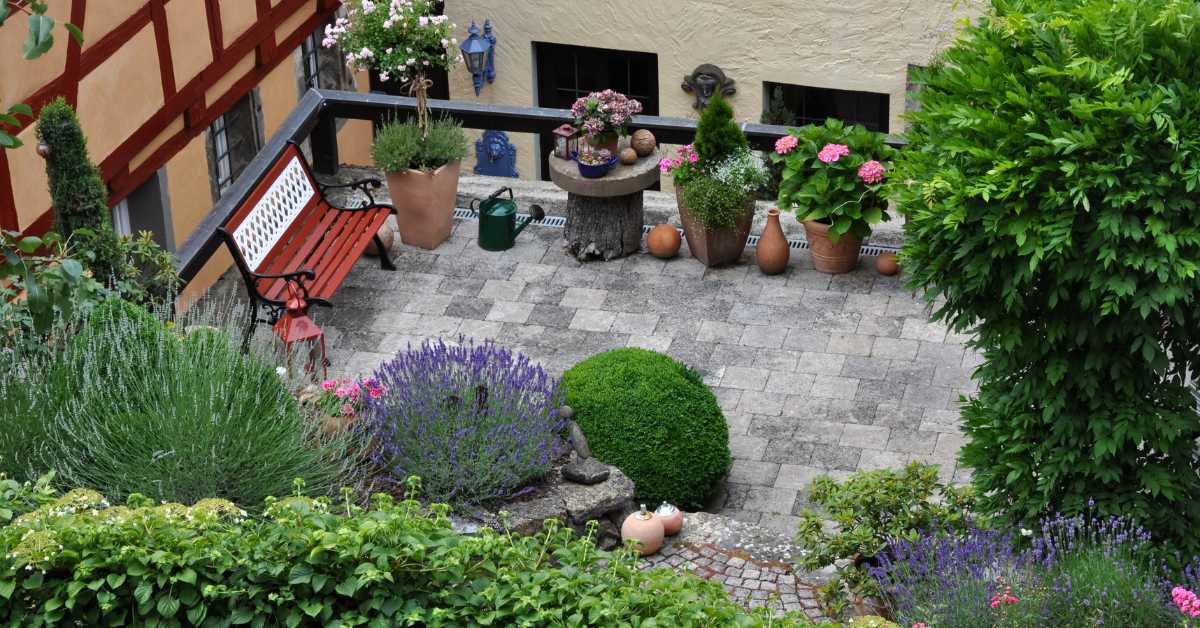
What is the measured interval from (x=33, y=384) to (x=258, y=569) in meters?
2.09

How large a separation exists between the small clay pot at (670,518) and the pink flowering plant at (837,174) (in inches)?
121

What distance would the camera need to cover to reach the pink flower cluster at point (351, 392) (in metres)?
8.21

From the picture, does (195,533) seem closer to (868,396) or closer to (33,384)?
(33,384)

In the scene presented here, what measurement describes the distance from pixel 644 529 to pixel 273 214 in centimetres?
402

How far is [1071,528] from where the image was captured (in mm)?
6938

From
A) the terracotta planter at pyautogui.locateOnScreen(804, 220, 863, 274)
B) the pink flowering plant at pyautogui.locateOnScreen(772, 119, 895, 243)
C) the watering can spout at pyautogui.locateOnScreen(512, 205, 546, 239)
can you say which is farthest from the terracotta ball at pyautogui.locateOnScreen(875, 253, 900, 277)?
the watering can spout at pyautogui.locateOnScreen(512, 205, 546, 239)

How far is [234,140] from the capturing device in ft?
42.4

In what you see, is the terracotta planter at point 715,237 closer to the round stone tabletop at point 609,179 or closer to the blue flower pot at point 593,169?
the round stone tabletop at point 609,179

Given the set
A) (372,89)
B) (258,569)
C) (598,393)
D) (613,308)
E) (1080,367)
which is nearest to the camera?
(258,569)

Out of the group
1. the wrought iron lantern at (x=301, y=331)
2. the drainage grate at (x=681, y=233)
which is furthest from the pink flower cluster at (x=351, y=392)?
the drainage grate at (x=681, y=233)

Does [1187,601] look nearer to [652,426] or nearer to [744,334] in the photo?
[652,426]

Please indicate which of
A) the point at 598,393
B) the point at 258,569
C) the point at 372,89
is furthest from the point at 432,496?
the point at 372,89

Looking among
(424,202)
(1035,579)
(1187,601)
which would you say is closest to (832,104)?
(424,202)

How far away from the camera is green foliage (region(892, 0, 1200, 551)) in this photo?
21.0ft
